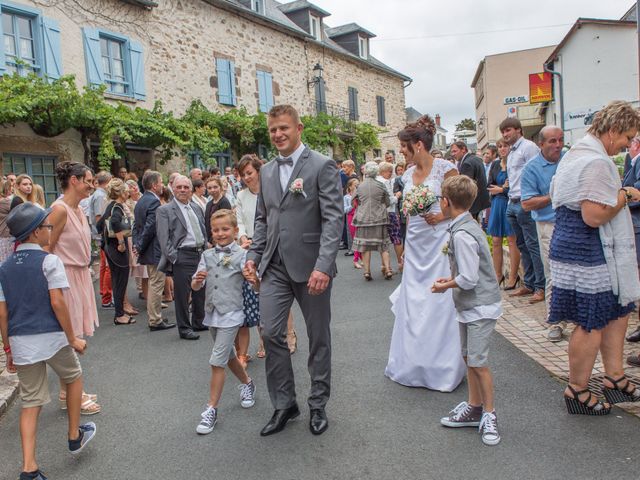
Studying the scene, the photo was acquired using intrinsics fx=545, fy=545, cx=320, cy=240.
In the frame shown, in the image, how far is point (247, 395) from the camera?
14.3 ft

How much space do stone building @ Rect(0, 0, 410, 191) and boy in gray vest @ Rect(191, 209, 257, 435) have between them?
35.2ft

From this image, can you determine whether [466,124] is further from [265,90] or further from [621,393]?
[621,393]

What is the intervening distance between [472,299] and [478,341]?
272mm

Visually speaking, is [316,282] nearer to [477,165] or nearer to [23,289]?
[23,289]

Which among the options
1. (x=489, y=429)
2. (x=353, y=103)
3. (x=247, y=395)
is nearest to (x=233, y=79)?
(x=353, y=103)

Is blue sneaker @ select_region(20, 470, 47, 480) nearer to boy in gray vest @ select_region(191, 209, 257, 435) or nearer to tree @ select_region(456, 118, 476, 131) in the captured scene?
boy in gray vest @ select_region(191, 209, 257, 435)

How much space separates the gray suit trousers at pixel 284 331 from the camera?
149 inches

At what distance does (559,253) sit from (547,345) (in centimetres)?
190

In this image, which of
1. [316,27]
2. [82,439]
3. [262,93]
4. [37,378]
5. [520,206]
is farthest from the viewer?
[316,27]

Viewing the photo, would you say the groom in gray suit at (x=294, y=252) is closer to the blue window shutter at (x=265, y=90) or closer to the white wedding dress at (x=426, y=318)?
the white wedding dress at (x=426, y=318)

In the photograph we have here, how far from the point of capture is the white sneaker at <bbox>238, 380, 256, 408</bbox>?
14.2ft

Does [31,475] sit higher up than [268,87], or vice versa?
[268,87]

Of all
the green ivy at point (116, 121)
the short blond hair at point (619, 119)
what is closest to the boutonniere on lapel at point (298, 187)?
the short blond hair at point (619, 119)

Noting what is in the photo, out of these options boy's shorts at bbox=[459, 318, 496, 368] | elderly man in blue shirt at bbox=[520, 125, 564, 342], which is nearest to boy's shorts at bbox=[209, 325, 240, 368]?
boy's shorts at bbox=[459, 318, 496, 368]
